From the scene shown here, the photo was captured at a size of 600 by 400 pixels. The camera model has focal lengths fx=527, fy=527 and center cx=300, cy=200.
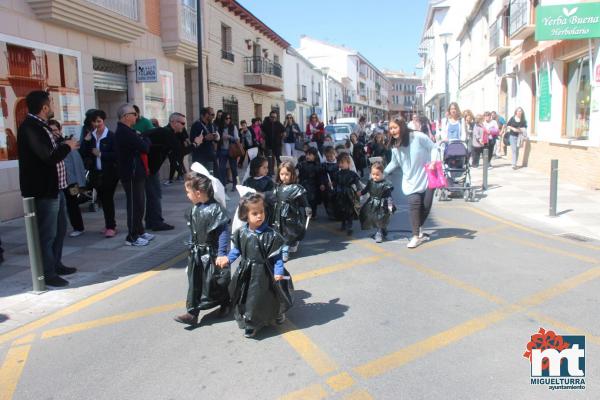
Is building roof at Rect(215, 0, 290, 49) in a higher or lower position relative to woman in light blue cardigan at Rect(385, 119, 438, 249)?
higher

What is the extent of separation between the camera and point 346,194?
26.5 feet

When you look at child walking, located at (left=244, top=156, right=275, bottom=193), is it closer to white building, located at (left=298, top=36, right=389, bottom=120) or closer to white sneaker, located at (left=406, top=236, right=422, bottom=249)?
white sneaker, located at (left=406, top=236, right=422, bottom=249)

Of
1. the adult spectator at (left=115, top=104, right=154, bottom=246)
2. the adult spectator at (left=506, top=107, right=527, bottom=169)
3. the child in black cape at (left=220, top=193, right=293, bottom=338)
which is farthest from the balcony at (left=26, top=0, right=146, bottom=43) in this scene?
the adult spectator at (left=506, top=107, right=527, bottom=169)

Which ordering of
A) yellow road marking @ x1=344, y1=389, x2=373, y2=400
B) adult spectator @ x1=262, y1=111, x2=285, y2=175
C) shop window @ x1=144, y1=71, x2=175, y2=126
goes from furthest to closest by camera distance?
adult spectator @ x1=262, y1=111, x2=285, y2=175 → shop window @ x1=144, y1=71, x2=175, y2=126 → yellow road marking @ x1=344, y1=389, x2=373, y2=400

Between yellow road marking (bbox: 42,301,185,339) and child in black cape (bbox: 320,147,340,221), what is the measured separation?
3872 millimetres

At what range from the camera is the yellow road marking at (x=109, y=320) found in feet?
14.4

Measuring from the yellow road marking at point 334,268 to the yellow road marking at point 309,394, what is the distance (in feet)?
7.66

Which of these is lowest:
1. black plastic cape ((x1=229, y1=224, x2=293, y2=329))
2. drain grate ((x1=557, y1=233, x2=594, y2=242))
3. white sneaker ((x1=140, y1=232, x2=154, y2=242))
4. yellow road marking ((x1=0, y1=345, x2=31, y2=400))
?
yellow road marking ((x1=0, y1=345, x2=31, y2=400))

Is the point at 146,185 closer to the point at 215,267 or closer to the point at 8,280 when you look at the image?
the point at 8,280

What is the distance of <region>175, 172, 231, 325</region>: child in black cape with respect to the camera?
4297mm

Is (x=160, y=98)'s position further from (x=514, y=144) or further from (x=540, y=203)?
(x=514, y=144)

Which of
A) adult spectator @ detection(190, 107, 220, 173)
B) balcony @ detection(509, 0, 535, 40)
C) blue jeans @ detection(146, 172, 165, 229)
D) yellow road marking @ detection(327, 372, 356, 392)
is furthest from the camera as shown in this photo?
balcony @ detection(509, 0, 535, 40)

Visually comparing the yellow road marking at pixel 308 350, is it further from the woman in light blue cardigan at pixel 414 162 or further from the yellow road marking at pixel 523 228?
the yellow road marking at pixel 523 228

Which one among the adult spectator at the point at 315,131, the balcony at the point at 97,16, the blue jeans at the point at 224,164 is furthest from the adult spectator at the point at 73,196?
the adult spectator at the point at 315,131
